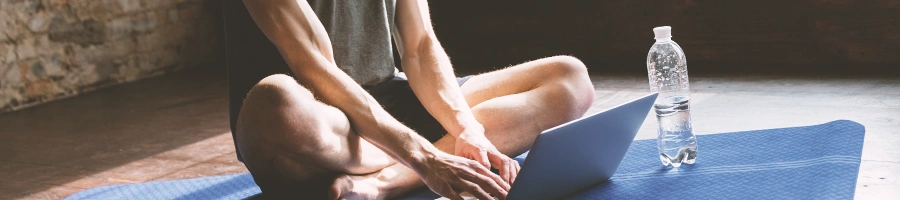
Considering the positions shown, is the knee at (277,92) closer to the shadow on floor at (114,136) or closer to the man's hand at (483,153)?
the man's hand at (483,153)

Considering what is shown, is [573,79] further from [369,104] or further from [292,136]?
[292,136]

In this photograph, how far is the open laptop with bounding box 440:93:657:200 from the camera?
158 cm

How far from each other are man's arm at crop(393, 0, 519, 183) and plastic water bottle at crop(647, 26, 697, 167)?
41cm

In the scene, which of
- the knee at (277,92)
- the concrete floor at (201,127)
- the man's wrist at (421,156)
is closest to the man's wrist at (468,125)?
the man's wrist at (421,156)

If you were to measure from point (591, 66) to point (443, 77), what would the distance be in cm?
234

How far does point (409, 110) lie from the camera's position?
2.18 m

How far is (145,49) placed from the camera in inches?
215

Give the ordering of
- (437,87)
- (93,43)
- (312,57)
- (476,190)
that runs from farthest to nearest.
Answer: (93,43) → (437,87) → (312,57) → (476,190)

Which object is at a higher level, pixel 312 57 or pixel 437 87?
pixel 312 57

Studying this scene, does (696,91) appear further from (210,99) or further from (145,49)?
(145,49)

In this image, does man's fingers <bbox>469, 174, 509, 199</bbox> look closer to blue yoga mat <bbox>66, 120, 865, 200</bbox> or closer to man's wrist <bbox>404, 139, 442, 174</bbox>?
man's wrist <bbox>404, 139, 442, 174</bbox>

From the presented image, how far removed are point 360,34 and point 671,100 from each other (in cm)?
71

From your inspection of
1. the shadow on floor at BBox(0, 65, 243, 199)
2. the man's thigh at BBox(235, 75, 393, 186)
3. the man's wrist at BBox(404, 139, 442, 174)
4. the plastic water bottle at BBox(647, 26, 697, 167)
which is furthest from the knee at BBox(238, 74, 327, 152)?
the shadow on floor at BBox(0, 65, 243, 199)

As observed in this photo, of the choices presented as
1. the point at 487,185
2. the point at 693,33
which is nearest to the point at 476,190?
the point at 487,185
